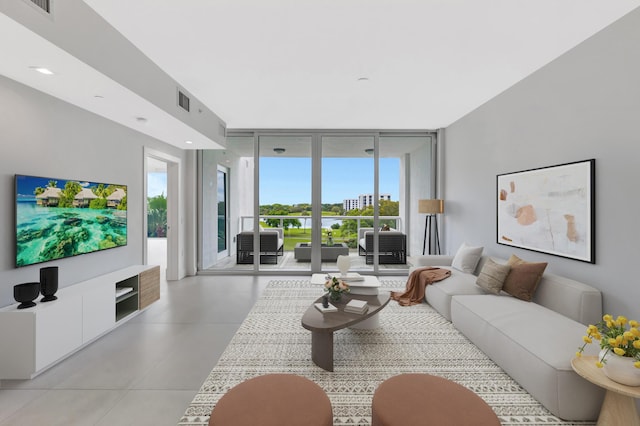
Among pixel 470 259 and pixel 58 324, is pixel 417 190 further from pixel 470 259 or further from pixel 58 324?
pixel 58 324

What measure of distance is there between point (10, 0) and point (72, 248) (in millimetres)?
2289

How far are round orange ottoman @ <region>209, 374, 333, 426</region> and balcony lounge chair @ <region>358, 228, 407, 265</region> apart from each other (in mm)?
4383

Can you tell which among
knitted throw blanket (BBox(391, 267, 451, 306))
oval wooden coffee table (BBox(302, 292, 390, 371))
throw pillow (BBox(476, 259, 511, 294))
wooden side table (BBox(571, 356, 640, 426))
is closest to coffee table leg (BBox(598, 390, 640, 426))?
wooden side table (BBox(571, 356, 640, 426))

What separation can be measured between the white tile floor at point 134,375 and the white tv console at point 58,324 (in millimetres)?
112

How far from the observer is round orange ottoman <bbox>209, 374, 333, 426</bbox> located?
135 cm

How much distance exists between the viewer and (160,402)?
2051 millimetres

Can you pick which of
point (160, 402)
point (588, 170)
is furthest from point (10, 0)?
point (588, 170)

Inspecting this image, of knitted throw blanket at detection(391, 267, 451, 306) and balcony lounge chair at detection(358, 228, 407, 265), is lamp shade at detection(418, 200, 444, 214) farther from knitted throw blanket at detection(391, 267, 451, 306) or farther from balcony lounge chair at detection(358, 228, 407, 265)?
knitted throw blanket at detection(391, 267, 451, 306)

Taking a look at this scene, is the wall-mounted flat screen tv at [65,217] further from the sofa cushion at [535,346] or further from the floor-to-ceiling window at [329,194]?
the sofa cushion at [535,346]

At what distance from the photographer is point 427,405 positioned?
149cm

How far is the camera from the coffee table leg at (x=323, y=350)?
94.8 inches

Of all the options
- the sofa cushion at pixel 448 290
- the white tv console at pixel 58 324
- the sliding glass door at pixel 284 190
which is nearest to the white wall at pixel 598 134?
the sofa cushion at pixel 448 290

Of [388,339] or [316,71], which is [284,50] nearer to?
[316,71]

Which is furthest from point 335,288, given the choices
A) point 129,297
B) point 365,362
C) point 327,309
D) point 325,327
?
point 129,297
